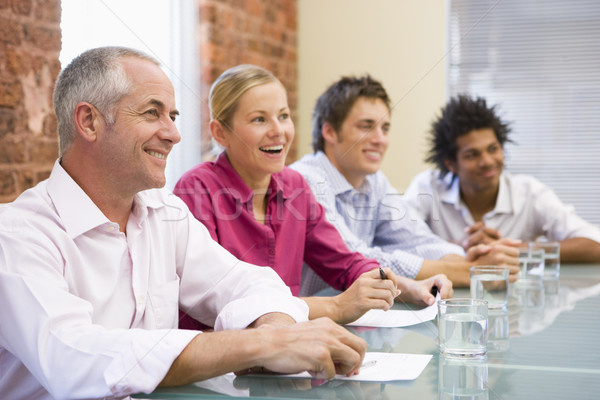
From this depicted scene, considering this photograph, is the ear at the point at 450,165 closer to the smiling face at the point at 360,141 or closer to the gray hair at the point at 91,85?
the smiling face at the point at 360,141

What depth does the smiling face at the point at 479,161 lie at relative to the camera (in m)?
2.74

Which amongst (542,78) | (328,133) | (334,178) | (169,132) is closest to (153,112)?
(169,132)

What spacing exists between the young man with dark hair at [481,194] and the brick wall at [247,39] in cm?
111

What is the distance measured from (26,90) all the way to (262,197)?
2.45 feet

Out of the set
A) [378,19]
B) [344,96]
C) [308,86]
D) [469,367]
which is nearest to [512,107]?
[378,19]

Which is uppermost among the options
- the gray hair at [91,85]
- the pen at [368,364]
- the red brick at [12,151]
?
the gray hair at [91,85]

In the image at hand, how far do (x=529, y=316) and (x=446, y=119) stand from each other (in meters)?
1.59

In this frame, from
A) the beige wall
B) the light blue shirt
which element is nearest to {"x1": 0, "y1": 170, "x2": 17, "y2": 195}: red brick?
the light blue shirt

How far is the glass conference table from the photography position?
0.95 metres

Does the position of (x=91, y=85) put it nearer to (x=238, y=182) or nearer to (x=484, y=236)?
(x=238, y=182)

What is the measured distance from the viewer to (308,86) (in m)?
4.16

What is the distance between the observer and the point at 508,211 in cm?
272

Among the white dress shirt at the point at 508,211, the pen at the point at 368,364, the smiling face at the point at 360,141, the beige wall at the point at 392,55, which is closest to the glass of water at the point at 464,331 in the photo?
the pen at the point at 368,364

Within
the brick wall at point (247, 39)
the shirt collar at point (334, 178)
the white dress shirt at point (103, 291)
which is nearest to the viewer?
the white dress shirt at point (103, 291)
